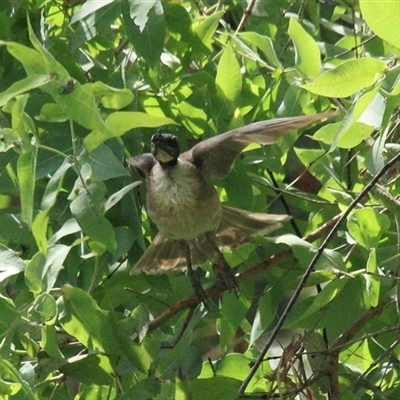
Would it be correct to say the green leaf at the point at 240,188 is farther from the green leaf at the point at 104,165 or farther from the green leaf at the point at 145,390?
the green leaf at the point at 145,390

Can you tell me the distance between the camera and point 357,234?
2307 mm

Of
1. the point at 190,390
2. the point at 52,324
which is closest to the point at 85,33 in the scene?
the point at 52,324

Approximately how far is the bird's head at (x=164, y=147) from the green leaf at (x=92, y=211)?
0.51 metres

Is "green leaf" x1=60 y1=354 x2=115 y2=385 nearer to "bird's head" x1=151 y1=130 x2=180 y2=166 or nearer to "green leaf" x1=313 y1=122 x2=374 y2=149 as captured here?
"bird's head" x1=151 y1=130 x2=180 y2=166

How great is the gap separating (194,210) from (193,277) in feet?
1.05

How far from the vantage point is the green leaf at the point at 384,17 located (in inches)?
68.2

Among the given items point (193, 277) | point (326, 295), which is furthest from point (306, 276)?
point (193, 277)

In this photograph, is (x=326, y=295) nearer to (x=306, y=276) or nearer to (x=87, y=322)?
(x=306, y=276)

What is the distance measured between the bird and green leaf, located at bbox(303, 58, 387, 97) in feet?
1.68

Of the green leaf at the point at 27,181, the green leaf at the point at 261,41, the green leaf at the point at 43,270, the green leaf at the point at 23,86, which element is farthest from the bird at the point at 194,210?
the green leaf at the point at 23,86

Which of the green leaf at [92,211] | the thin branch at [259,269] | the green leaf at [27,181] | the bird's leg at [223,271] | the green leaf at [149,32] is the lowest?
the bird's leg at [223,271]

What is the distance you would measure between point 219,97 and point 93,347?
774 mm

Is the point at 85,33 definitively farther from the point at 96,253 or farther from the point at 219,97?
the point at 96,253

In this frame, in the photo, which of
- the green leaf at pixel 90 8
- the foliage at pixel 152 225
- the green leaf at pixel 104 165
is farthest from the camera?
the green leaf at pixel 90 8
